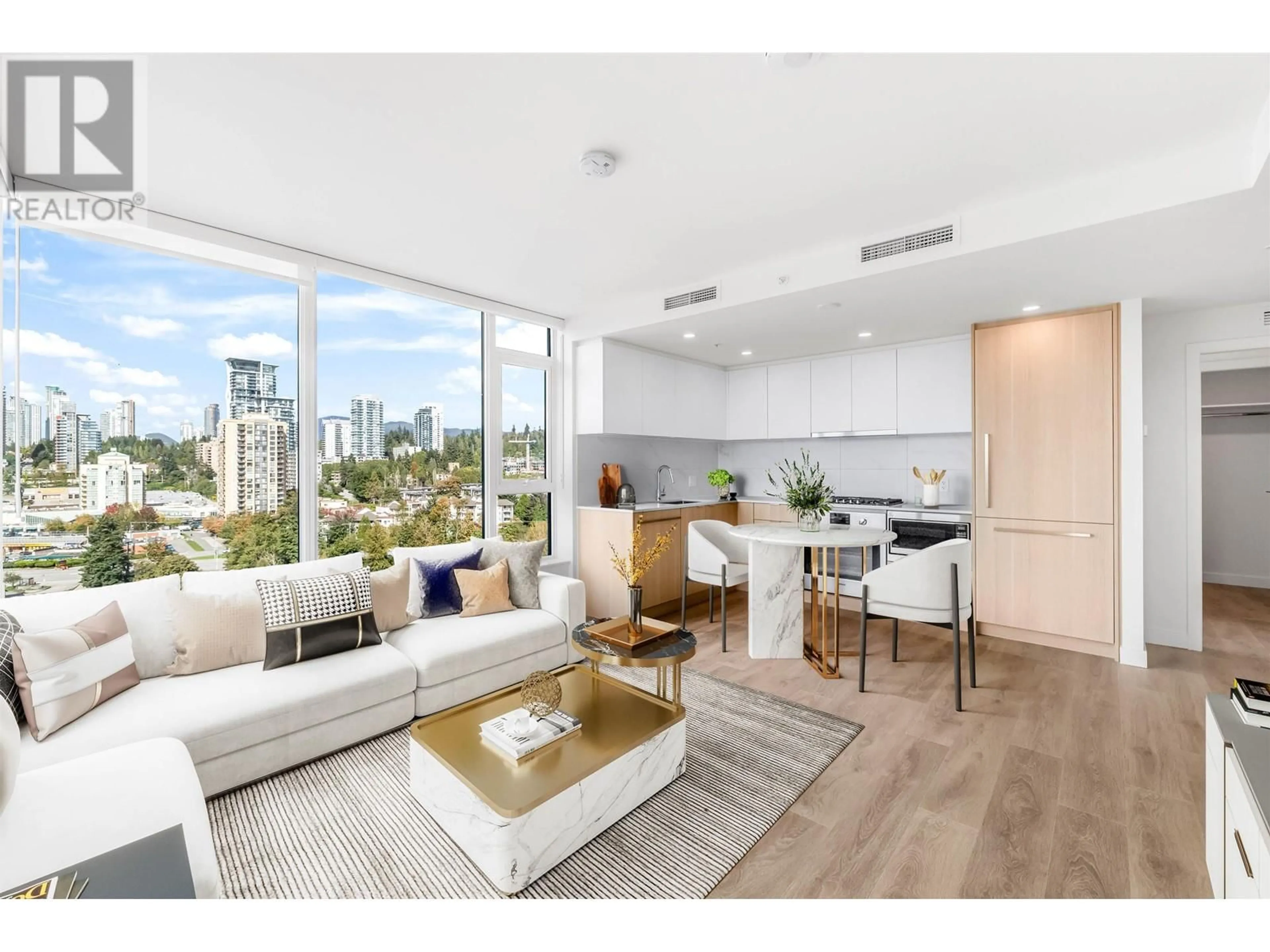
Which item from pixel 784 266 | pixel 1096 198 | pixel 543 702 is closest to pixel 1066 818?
pixel 543 702

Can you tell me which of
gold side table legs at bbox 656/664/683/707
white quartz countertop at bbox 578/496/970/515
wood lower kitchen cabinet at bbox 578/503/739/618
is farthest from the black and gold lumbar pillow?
white quartz countertop at bbox 578/496/970/515

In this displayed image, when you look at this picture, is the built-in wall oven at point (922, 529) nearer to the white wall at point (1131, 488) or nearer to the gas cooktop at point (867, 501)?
the gas cooktop at point (867, 501)

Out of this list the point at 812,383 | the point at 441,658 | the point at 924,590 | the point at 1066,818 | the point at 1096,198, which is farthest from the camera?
the point at 812,383

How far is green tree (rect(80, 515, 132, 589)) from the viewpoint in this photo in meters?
2.64

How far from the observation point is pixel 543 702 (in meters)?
2.00

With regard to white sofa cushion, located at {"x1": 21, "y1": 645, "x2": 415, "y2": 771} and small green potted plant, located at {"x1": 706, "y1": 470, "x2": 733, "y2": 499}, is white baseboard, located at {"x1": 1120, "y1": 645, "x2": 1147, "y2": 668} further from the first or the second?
white sofa cushion, located at {"x1": 21, "y1": 645, "x2": 415, "y2": 771}

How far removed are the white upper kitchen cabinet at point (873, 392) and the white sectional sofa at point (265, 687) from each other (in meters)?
3.60

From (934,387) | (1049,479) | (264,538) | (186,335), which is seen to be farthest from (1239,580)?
(186,335)

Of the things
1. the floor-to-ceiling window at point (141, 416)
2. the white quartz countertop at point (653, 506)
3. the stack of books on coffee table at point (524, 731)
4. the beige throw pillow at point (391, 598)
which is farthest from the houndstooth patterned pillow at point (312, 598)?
the white quartz countertop at point (653, 506)

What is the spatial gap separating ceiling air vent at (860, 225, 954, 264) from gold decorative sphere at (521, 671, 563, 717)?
111 inches

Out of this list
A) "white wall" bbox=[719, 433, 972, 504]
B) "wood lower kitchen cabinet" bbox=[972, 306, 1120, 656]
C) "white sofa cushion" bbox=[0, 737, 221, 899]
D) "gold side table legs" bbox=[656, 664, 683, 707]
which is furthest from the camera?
"white wall" bbox=[719, 433, 972, 504]

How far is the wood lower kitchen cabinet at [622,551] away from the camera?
14.7 ft
